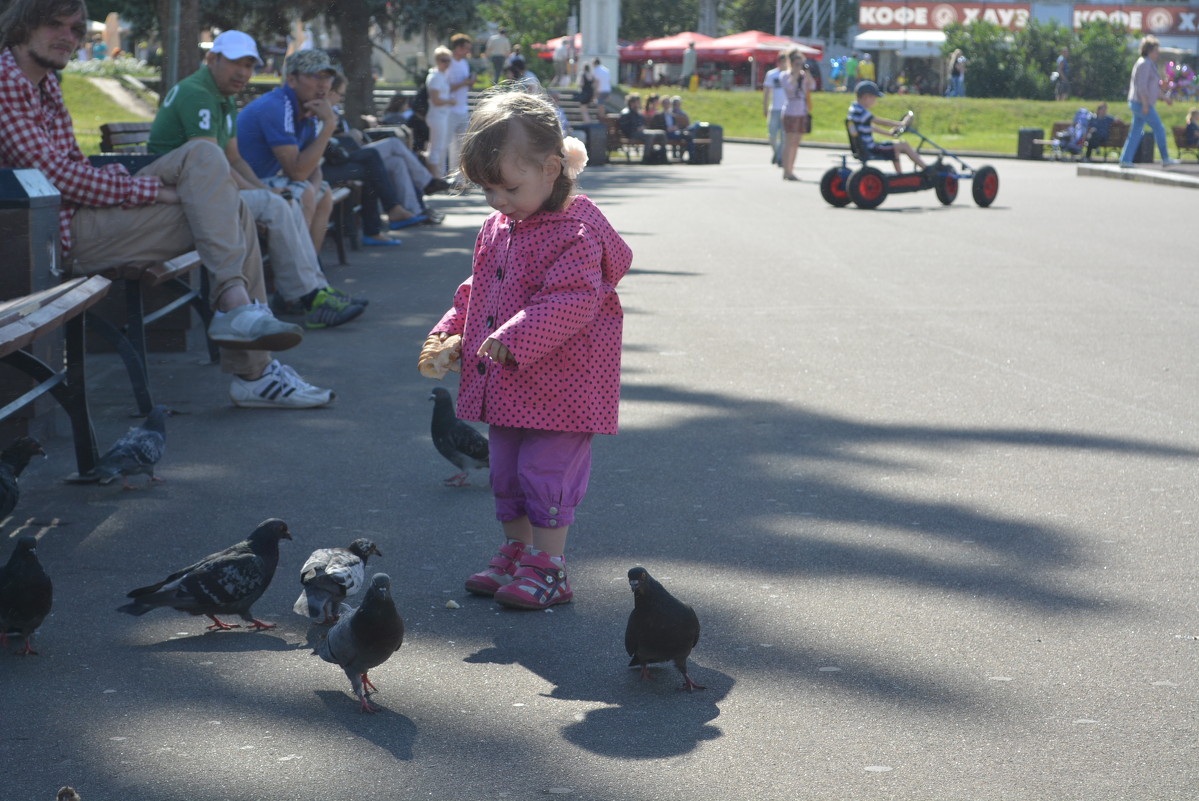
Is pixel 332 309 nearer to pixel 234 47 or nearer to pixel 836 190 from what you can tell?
pixel 234 47

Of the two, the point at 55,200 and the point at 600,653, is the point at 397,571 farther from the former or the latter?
the point at 55,200

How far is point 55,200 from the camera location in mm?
6016

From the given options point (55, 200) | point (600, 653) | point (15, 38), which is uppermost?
point (15, 38)

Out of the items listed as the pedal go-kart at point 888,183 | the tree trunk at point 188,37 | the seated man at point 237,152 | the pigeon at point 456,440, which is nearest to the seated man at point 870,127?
the pedal go-kart at point 888,183

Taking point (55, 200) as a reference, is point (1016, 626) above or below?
below

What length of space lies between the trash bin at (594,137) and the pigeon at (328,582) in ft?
82.5

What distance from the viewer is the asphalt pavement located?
3219mm

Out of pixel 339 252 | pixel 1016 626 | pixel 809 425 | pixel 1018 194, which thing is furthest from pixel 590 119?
pixel 1016 626

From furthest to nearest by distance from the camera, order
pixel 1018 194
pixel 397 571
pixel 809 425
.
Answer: pixel 1018 194 < pixel 809 425 < pixel 397 571

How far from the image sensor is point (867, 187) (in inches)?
736

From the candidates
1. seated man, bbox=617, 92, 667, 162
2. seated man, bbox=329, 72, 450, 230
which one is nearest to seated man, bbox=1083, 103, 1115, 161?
seated man, bbox=617, 92, 667, 162

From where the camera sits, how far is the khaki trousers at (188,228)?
6.76 m

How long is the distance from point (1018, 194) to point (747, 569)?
726 inches

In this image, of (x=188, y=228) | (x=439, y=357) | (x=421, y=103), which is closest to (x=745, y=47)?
(x=421, y=103)
